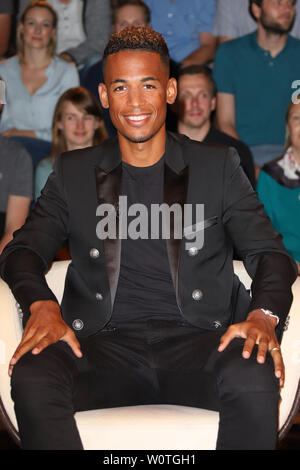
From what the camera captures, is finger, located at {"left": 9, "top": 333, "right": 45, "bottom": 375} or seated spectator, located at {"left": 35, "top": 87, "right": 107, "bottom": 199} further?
seated spectator, located at {"left": 35, "top": 87, "right": 107, "bottom": 199}

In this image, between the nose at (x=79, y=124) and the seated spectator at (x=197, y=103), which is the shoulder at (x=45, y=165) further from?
the seated spectator at (x=197, y=103)

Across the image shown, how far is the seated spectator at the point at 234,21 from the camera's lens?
A: 429 cm

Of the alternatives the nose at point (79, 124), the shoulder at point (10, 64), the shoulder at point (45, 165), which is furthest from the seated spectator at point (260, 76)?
the shoulder at point (10, 64)

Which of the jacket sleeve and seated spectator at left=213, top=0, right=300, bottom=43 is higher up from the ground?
seated spectator at left=213, top=0, right=300, bottom=43

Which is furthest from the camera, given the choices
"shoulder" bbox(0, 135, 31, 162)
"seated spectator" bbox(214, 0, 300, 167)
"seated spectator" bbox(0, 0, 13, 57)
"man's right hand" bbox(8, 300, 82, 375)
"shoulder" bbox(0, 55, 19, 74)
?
Result: "seated spectator" bbox(0, 0, 13, 57)

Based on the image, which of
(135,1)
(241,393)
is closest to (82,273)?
(241,393)

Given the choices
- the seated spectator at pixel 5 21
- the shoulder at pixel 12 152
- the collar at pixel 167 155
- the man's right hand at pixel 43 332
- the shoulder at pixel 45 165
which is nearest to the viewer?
the man's right hand at pixel 43 332

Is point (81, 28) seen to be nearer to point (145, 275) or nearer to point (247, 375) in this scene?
point (145, 275)

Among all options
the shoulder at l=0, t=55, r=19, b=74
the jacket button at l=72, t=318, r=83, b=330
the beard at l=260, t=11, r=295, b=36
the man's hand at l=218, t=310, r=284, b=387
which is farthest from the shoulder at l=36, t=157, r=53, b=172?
the man's hand at l=218, t=310, r=284, b=387

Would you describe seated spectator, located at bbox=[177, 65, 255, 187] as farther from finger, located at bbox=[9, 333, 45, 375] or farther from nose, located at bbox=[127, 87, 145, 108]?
finger, located at bbox=[9, 333, 45, 375]

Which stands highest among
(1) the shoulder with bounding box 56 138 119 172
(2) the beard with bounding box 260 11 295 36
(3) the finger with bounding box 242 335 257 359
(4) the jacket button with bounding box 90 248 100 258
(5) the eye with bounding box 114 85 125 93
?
(2) the beard with bounding box 260 11 295 36

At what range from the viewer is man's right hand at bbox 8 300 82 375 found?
1683 mm

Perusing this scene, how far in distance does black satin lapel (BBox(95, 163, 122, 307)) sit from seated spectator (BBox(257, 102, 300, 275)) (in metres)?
1.47

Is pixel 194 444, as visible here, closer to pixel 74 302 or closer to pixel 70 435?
pixel 70 435
